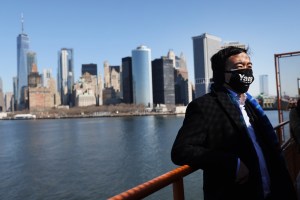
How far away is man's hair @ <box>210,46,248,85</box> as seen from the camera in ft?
7.53

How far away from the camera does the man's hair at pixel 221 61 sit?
2.29m

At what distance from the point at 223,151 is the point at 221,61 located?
639 millimetres

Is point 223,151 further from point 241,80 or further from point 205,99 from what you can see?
point 241,80

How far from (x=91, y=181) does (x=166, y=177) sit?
20.8m

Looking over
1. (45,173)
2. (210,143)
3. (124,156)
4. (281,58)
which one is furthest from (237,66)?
(124,156)

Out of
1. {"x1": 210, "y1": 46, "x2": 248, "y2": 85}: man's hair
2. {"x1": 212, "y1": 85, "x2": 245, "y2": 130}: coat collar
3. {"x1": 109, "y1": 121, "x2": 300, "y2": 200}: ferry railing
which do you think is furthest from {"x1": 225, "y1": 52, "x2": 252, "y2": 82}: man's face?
{"x1": 109, "y1": 121, "x2": 300, "y2": 200}: ferry railing

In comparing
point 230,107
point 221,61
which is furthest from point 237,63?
point 230,107

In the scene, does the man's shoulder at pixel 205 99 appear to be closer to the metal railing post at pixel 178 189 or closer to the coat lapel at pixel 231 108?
the coat lapel at pixel 231 108

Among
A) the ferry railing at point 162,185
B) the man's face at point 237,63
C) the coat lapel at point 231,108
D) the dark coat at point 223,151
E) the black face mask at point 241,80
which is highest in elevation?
the man's face at point 237,63

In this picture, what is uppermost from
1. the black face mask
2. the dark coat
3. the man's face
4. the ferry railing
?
the man's face

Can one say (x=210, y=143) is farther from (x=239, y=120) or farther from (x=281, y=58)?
(x=281, y=58)

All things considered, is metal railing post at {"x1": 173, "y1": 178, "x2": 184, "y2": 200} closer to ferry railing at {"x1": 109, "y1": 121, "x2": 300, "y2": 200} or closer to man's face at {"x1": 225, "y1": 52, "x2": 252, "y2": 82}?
ferry railing at {"x1": 109, "y1": 121, "x2": 300, "y2": 200}

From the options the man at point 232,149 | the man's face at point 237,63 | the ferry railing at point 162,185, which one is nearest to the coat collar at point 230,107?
the man at point 232,149

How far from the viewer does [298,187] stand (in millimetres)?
3133
